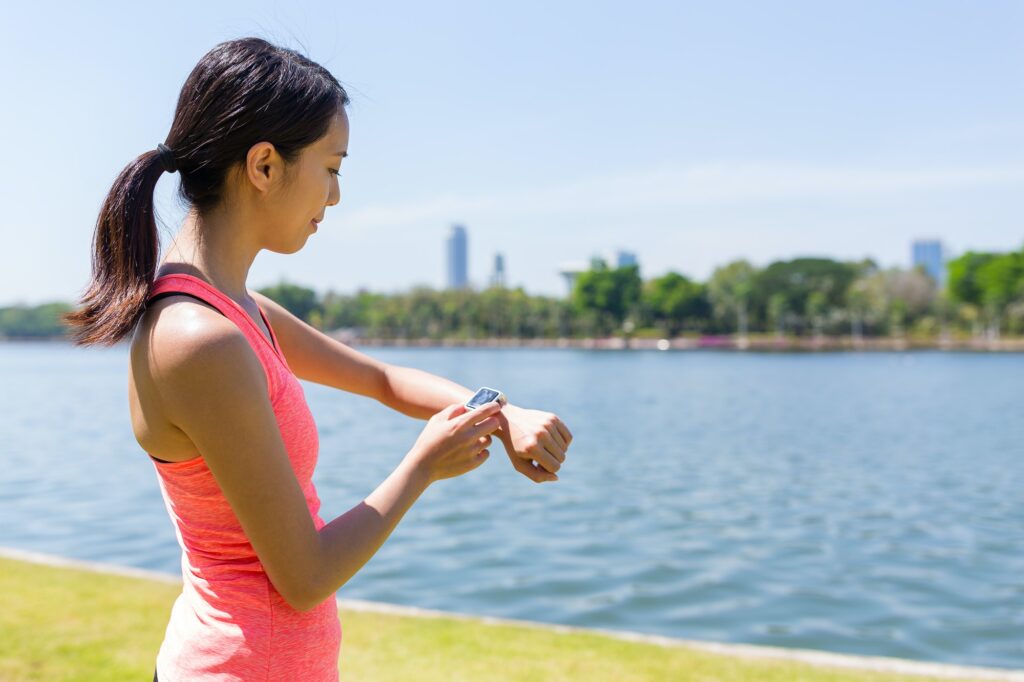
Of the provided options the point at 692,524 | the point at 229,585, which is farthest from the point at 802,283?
the point at 229,585

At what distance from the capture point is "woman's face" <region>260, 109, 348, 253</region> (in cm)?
133

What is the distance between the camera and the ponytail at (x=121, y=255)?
1249 mm

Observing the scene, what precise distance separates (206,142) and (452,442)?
0.56 meters

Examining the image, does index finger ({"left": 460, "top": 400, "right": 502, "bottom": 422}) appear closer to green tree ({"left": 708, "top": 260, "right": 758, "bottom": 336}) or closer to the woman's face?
the woman's face

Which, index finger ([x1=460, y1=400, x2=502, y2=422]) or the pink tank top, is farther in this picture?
index finger ([x1=460, y1=400, x2=502, y2=422])

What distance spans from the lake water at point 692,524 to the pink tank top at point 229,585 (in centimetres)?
24

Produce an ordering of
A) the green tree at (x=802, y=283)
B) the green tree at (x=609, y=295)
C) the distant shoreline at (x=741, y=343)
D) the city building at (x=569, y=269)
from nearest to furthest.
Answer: the distant shoreline at (x=741, y=343) < the green tree at (x=802, y=283) < the green tree at (x=609, y=295) < the city building at (x=569, y=269)

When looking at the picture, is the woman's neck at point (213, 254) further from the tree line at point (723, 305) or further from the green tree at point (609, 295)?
the green tree at point (609, 295)

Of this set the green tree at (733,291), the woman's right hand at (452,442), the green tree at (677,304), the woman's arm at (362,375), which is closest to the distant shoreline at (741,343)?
the green tree at (677,304)

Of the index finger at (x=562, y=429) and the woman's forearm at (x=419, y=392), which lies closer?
the index finger at (x=562, y=429)

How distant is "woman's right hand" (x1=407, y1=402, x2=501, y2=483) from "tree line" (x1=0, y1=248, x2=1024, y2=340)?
7831 cm

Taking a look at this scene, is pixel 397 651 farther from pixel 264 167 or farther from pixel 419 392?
pixel 264 167

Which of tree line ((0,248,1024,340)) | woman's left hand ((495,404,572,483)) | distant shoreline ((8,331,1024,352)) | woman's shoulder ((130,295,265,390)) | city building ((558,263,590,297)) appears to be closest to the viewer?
woman's shoulder ((130,295,265,390))

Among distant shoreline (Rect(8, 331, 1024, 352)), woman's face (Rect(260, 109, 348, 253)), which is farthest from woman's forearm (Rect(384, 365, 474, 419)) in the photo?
distant shoreline (Rect(8, 331, 1024, 352))
